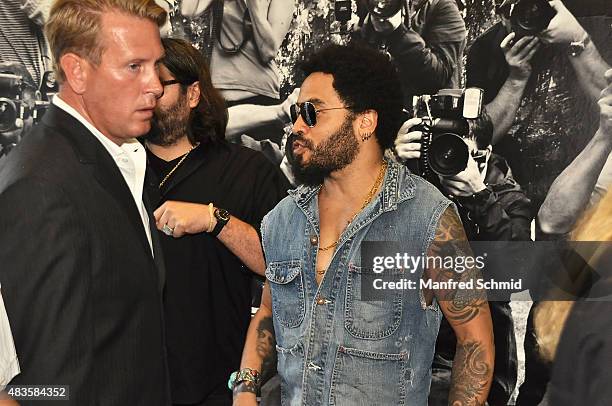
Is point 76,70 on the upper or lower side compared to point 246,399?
upper

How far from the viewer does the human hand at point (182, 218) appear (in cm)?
250

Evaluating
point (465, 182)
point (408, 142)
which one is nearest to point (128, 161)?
point (408, 142)

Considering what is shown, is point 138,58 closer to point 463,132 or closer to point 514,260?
point 463,132

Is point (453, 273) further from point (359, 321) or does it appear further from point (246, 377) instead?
point (246, 377)

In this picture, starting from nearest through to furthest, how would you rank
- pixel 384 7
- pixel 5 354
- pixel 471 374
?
pixel 5 354, pixel 471 374, pixel 384 7

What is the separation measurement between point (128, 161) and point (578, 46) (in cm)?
202

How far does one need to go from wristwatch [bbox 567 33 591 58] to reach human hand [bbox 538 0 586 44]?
0.04 ft

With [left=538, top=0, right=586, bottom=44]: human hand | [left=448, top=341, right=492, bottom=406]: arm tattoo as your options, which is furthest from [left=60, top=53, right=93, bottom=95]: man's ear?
[left=538, top=0, right=586, bottom=44]: human hand

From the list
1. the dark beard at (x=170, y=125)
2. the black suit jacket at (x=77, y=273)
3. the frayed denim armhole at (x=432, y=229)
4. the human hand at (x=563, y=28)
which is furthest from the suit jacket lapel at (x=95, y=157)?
the human hand at (x=563, y=28)

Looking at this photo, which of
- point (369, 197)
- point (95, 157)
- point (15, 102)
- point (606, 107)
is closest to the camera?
point (95, 157)

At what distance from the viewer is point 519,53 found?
10.2 ft

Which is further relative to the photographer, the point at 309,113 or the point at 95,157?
the point at 309,113

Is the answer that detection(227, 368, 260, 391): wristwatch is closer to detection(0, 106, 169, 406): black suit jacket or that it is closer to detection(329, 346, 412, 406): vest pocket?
detection(329, 346, 412, 406): vest pocket

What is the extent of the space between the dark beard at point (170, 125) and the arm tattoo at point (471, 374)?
1.33 metres
